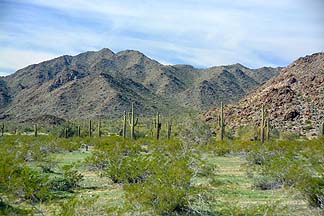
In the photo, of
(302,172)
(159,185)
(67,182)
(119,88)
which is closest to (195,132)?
(67,182)

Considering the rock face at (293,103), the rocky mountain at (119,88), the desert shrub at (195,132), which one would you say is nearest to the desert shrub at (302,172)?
the desert shrub at (195,132)

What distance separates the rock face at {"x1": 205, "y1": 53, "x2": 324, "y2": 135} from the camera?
5350 cm

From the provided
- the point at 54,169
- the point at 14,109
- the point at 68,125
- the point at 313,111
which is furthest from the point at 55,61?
the point at 54,169

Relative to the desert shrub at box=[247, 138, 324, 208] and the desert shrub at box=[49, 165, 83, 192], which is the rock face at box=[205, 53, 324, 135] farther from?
the desert shrub at box=[49, 165, 83, 192]

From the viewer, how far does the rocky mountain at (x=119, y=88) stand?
10400 centimetres

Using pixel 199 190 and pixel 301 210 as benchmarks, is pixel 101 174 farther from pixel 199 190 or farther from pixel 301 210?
→ pixel 301 210

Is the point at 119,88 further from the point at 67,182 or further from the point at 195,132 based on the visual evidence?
the point at 67,182

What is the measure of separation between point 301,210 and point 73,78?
117516mm

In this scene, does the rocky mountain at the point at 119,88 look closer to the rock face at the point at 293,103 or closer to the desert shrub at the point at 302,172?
the rock face at the point at 293,103

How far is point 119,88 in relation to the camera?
111875mm

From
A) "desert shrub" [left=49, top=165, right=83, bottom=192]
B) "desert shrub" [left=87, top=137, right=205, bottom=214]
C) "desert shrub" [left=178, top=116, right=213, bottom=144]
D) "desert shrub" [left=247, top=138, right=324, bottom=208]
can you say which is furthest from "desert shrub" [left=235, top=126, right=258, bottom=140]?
"desert shrub" [left=49, top=165, right=83, bottom=192]

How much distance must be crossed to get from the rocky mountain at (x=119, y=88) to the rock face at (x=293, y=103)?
1467 inches

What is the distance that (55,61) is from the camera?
17950cm

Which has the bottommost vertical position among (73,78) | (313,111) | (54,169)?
(54,169)
